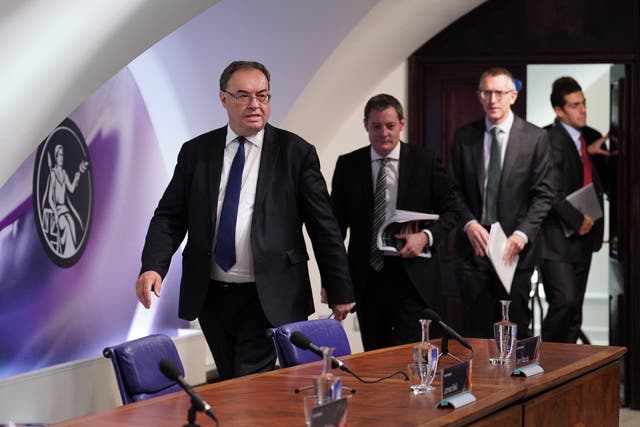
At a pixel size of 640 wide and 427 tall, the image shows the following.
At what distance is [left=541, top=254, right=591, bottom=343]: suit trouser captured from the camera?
6.66 meters

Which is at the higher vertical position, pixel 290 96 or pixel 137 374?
pixel 290 96

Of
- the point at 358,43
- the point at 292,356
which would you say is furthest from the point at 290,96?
the point at 292,356

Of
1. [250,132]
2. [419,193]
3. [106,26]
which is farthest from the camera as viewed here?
[419,193]

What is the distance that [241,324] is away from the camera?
447 centimetres

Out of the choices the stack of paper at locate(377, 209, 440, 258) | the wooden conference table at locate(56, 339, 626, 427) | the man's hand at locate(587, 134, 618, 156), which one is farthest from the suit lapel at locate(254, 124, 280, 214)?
the man's hand at locate(587, 134, 618, 156)

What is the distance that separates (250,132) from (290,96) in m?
2.16

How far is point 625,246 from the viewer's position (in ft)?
23.5

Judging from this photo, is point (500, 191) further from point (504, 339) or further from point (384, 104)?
point (504, 339)

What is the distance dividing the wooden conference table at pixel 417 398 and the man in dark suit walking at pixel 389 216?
1301 millimetres

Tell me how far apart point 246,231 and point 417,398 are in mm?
1659

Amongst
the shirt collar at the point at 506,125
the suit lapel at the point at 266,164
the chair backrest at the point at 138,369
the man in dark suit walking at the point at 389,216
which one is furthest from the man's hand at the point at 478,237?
the chair backrest at the point at 138,369

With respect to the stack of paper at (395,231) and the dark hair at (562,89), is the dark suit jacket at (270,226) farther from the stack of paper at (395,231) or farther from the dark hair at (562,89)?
the dark hair at (562,89)

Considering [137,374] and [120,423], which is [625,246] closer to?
[137,374]

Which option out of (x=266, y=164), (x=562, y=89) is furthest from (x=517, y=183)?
(x=266, y=164)
